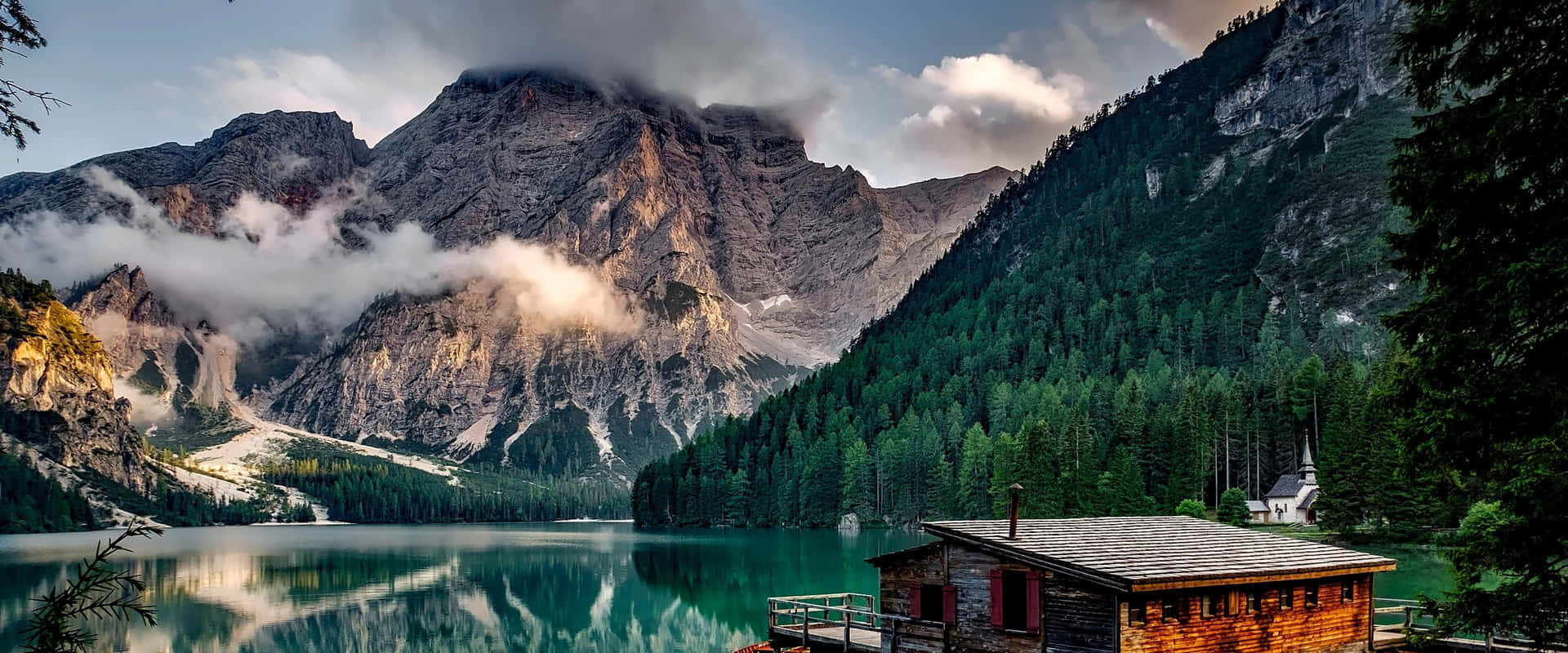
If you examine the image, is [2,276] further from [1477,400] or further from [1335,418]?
[1335,418]

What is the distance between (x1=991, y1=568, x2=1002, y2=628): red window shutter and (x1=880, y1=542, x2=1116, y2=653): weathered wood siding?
0.20 m

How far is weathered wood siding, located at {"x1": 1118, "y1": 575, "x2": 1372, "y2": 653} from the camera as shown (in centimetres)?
2958

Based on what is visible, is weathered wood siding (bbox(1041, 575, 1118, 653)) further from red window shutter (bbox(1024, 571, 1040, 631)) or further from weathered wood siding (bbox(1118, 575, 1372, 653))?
weathered wood siding (bbox(1118, 575, 1372, 653))

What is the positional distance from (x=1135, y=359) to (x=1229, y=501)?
102m

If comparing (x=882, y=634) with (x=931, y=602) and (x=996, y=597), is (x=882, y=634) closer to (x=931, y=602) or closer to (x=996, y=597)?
(x=931, y=602)

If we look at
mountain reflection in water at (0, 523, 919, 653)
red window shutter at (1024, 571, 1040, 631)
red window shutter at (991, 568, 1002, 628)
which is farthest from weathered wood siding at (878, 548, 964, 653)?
mountain reflection in water at (0, 523, 919, 653)

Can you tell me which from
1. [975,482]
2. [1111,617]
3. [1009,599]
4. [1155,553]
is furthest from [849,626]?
[975,482]

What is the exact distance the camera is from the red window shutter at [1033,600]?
102ft

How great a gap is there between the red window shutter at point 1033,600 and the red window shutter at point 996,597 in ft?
3.69

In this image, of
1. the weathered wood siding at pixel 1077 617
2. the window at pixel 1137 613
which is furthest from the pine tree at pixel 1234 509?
the window at pixel 1137 613

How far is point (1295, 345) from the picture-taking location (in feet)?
610

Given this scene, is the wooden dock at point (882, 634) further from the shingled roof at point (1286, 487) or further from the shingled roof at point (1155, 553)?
the shingled roof at point (1286, 487)

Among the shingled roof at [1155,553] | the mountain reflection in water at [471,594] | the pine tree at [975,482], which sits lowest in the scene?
the mountain reflection in water at [471,594]

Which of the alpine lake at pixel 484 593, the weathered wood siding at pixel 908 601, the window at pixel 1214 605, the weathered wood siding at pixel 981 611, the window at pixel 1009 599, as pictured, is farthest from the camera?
the alpine lake at pixel 484 593
